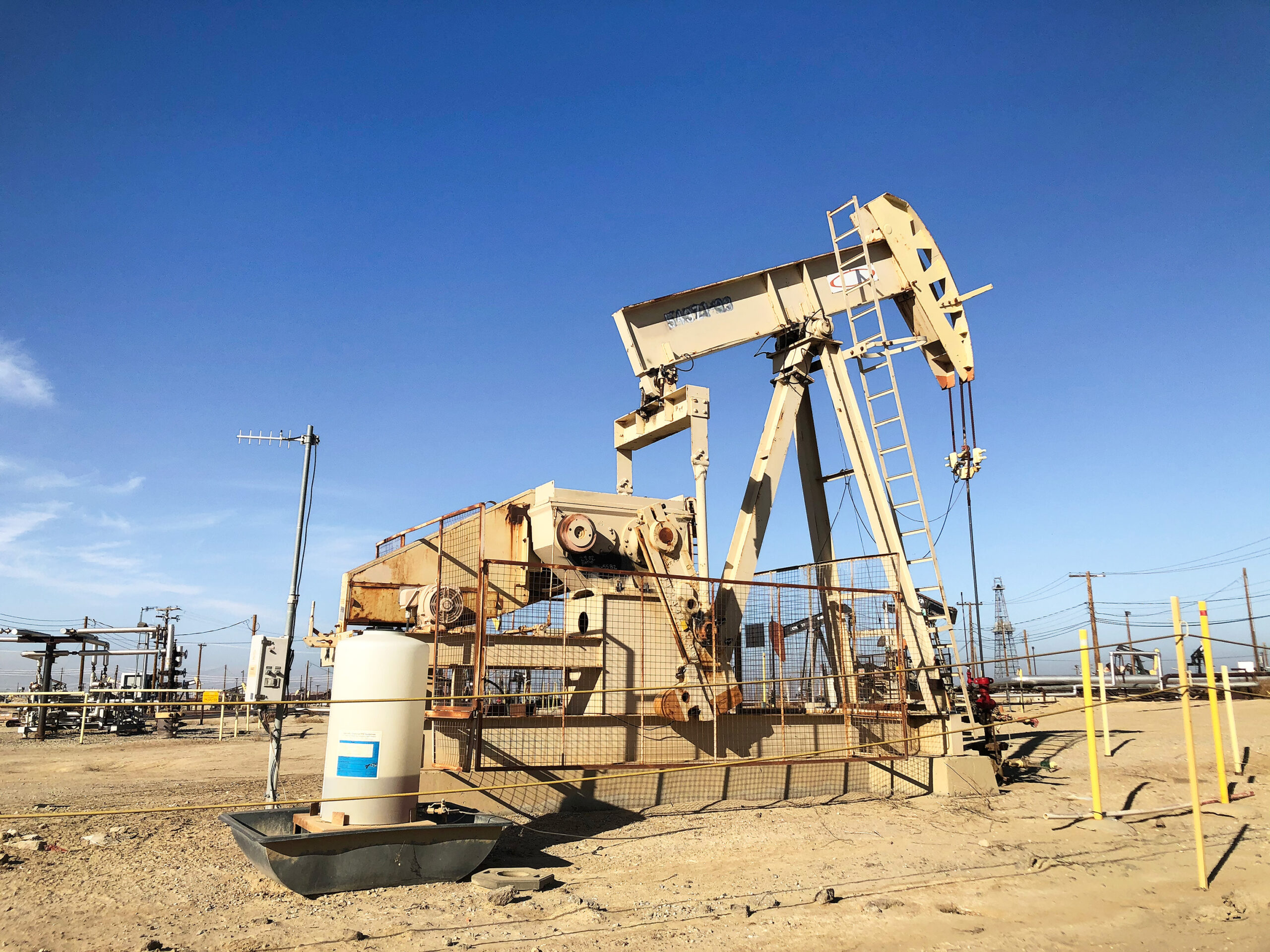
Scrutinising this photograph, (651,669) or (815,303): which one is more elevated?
(815,303)

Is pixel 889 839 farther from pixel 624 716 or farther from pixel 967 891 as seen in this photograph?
pixel 624 716

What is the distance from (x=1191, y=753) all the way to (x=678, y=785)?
192 inches

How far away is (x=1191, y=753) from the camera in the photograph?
6.43 m

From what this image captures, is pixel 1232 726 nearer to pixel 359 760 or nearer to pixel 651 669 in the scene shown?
pixel 651 669

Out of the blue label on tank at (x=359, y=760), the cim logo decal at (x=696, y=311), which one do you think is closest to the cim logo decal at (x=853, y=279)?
the cim logo decal at (x=696, y=311)

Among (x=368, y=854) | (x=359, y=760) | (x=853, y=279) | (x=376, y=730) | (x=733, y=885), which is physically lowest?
Answer: (x=733, y=885)

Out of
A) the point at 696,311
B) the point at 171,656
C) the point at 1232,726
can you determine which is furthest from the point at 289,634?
Result: the point at 171,656

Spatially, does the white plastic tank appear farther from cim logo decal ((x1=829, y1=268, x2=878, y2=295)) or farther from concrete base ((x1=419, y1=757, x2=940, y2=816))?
cim logo decal ((x1=829, y1=268, x2=878, y2=295))

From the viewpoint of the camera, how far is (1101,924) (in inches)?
214

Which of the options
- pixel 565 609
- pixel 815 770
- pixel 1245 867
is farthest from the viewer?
pixel 815 770

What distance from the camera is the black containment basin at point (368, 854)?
5.67 m

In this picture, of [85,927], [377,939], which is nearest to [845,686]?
[377,939]

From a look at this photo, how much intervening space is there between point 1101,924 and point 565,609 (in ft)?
18.0

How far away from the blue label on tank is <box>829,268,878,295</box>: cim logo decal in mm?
9017
